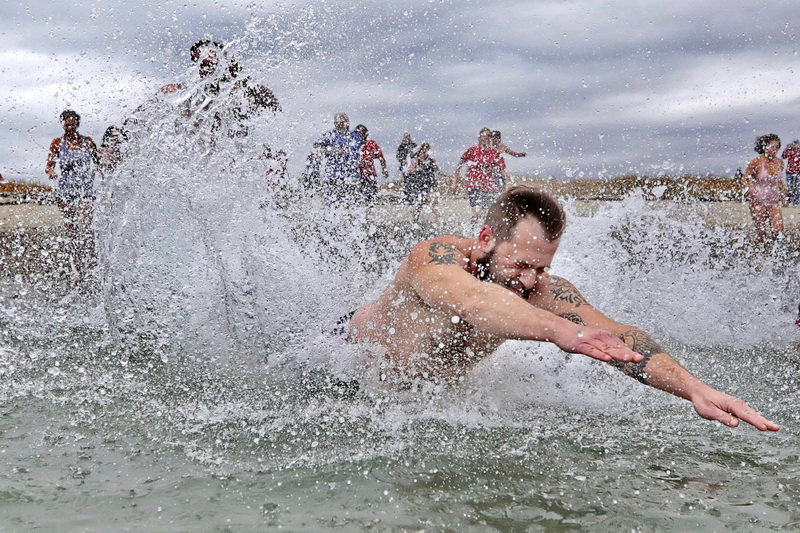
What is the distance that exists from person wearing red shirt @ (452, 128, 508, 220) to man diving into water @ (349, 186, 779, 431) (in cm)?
784

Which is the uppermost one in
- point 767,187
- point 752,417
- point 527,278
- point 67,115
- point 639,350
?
point 67,115

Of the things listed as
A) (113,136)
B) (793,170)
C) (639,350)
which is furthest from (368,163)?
(639,350)

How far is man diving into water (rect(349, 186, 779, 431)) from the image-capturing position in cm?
279

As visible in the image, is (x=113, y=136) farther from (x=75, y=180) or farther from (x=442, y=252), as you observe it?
(x=442, y=252)

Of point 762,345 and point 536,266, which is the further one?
point 762,345

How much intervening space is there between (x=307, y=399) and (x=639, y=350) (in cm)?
174

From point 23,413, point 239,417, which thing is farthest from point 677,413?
point 23,413

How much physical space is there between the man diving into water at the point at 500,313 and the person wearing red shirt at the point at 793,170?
11.7m

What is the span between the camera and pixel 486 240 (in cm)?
357

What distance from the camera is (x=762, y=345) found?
568cm

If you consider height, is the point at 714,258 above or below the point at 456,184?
below

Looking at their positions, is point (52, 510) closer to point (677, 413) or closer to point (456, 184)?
point (677, 413)

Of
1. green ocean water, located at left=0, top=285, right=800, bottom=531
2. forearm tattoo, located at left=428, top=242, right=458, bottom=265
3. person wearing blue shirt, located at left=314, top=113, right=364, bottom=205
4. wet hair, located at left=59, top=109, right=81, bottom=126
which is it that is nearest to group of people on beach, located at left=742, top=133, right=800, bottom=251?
person wearing blue shirt, located at left=314, top=113, right=364, bottom=205

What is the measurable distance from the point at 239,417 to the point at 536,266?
1628mm
